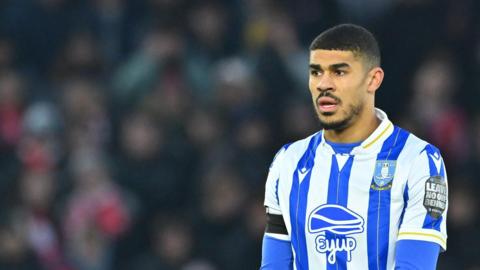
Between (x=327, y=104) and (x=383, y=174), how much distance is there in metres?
0.33

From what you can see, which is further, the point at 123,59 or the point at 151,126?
the point at 123,59

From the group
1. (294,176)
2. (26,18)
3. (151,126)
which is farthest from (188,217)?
(294,176)

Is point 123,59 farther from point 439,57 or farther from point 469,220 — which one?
point 469,220

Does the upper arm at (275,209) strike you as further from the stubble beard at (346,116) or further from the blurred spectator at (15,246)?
the blurred spectator at (15,246)

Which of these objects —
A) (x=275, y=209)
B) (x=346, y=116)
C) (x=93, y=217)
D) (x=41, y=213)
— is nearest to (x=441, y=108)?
(x=93, y=217)

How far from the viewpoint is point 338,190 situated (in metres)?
4.76

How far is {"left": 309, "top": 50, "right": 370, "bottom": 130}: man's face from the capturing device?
4656mm

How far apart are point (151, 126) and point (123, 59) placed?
1195mm

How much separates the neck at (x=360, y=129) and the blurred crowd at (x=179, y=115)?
4.12 metres

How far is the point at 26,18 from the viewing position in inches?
447

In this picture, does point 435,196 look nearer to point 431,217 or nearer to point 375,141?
point 431,217

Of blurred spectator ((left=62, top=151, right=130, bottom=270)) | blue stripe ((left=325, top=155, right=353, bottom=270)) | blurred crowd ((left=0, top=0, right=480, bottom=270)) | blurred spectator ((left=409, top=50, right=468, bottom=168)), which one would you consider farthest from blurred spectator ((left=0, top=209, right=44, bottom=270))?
blue stripe ((left=325, top=155, right=353, bottom=270))

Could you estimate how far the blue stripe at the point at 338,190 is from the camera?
469 centimetres

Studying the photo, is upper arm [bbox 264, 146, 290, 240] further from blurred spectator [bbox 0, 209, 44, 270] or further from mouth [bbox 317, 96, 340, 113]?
blurred spectator [bbox 0, 209, 44, 270]
